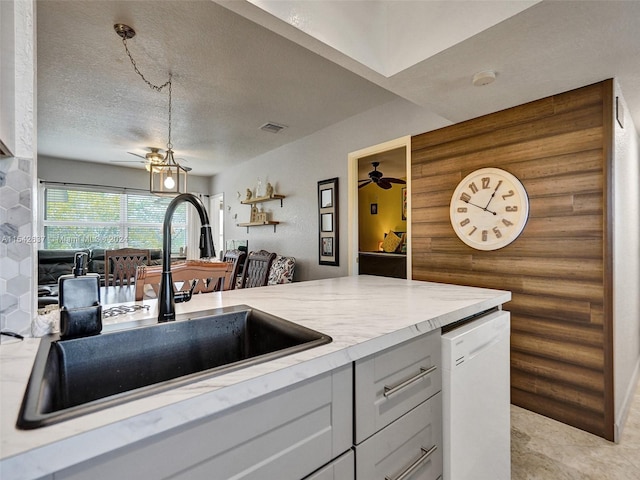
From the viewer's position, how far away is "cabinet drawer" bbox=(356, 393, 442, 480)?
89cm

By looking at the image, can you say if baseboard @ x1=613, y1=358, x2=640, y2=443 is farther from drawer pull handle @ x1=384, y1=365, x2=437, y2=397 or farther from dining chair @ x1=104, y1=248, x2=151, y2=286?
dining chair @ x1=104, y1=248, x2=151, y2=286

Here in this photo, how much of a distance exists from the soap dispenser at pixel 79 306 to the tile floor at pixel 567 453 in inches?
79.2

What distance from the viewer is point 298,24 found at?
1.40 m

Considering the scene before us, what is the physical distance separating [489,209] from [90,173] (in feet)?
20.0

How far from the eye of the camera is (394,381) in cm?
97

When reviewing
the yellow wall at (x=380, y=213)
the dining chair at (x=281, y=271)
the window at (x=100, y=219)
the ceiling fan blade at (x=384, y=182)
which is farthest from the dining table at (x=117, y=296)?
the yellow wall at (x=380, y=213)

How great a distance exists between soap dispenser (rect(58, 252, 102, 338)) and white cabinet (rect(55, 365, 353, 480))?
1.56 feet

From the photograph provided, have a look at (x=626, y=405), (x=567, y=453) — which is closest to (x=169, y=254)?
(x=567, y=453)

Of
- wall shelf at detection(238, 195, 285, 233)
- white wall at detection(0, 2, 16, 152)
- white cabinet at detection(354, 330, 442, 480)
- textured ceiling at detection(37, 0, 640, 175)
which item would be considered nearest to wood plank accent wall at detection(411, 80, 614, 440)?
textured ceiling at detection(37, 0, 640, 175)

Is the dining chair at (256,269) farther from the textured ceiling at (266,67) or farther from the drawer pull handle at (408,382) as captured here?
the drawer pull handle at (408,382)

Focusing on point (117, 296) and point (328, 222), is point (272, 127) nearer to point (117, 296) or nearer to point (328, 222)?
point (328, 222)

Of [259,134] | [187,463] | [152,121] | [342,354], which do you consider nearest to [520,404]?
[342,354]

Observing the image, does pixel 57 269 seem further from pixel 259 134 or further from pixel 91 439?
pixel 91 439

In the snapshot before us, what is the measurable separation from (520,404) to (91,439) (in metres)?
2.60
